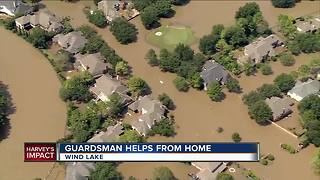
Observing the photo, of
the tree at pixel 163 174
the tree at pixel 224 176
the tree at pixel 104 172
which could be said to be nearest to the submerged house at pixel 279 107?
the tree at pixel 224 176

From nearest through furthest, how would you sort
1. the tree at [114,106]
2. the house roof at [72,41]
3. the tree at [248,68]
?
the tree at [114,106], the tree at [248,68], the house roof at [72,41]

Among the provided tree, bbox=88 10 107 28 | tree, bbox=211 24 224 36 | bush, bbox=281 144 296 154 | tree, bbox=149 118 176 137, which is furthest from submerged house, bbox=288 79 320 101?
tree, bbox=88 10 107 28

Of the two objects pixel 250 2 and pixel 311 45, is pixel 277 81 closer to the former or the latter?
pixel 311 45

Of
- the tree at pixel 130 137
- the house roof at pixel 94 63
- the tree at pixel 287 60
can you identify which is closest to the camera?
the tree at pixel 130 137

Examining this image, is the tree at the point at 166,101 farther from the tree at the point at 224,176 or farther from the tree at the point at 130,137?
the tree at the point at 224,176

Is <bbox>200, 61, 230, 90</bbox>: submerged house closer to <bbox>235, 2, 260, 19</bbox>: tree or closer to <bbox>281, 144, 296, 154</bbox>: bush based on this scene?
<bbox>281, 144, 296, 154</bbox>: bush

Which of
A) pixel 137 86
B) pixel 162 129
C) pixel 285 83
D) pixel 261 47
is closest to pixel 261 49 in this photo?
pixel 261 47

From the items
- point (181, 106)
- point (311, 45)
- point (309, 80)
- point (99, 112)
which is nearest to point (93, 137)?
point (99, 112)

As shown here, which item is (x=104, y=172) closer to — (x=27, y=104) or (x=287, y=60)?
(x=27, y=104)
